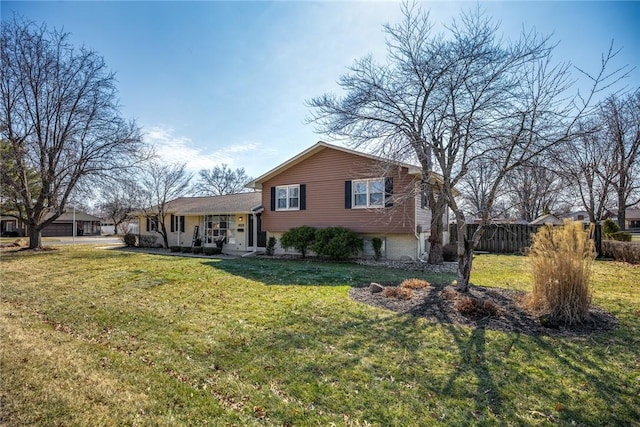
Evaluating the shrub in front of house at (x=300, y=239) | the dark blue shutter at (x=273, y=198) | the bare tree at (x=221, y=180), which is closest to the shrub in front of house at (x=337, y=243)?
the shrub in front of house at (x=300, y=239)

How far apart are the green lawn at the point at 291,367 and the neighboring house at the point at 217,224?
37.7 ft

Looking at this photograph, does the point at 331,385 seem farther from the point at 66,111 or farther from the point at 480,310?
the point at 66,111

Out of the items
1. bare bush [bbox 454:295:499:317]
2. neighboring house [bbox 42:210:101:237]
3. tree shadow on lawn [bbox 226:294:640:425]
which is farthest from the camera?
neighboring house [bbox 42:210:101:237]

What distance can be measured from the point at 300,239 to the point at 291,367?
433 inches

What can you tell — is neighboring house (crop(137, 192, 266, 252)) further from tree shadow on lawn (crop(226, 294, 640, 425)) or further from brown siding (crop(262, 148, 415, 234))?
tree shadow on lawn (crop(226, 294, 640, 425))

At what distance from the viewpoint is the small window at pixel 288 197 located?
15898 millimetres

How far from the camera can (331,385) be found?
3287mm

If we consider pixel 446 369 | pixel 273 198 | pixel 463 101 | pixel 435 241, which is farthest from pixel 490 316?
pixel 273 198

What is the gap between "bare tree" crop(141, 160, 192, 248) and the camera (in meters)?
20.8

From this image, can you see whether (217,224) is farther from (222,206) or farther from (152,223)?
(152,223)

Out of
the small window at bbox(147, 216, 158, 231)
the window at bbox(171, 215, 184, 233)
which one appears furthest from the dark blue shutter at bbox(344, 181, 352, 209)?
the small window at bbox(147, 216, 158, 231)

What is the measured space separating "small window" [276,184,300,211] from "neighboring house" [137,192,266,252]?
1356 millimetres

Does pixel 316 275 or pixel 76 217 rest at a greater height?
pixel 76 217

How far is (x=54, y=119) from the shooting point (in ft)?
56.2
